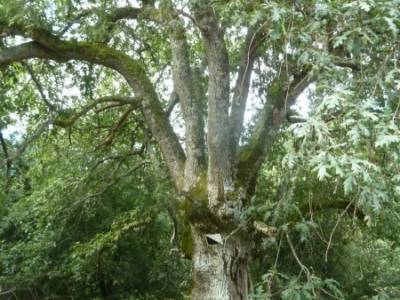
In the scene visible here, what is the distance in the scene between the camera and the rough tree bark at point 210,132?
4.84m

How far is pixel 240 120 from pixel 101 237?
2466mm

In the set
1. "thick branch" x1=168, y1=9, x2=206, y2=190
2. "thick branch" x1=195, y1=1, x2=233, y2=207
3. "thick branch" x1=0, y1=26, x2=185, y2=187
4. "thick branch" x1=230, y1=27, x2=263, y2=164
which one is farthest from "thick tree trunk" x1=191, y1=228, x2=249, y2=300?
"thick branch" x1=230, y1=27, x2=263, y2=164

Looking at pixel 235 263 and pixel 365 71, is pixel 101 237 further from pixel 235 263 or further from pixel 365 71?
→ pixel 365 71

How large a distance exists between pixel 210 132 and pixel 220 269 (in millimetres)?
1309

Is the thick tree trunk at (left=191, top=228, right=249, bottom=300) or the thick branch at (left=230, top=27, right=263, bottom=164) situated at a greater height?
the thick branch at (left=230, top=27, right=263, bottom=164)

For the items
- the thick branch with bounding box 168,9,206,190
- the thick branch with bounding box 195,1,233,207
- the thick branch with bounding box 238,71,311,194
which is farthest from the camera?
the thick branch with bounding box 238,71,311,194

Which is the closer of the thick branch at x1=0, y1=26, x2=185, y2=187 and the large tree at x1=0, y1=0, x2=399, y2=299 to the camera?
the large tree at x1=0, y1=0, x2=399, y2=299

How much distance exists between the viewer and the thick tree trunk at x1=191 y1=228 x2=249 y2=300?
484 centimetres

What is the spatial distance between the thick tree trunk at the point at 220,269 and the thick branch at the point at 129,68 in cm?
80

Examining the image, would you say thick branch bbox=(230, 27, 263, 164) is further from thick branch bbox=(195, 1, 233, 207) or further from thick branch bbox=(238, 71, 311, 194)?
thick branch bbox=(195, 1, 233, 207)

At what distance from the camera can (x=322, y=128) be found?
2.67 m

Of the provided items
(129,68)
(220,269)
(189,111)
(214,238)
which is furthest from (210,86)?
(220,269)

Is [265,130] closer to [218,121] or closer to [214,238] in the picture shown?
[218,121]

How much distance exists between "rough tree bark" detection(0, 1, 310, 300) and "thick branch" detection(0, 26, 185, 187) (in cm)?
1
